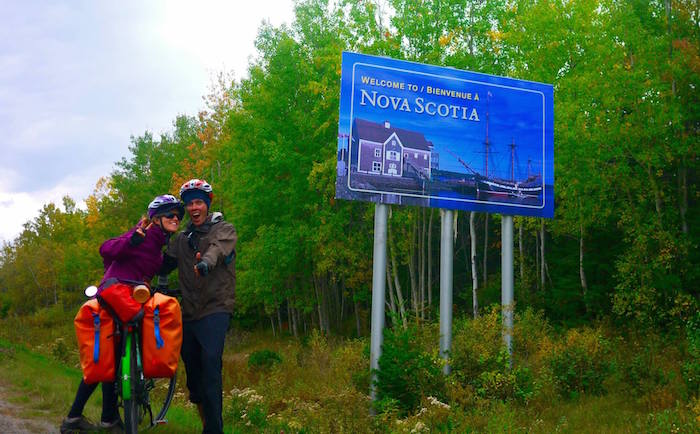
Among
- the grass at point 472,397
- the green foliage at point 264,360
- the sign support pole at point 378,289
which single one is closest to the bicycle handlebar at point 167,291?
the grass at point 472,397

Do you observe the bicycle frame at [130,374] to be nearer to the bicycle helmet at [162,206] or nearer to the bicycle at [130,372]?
the bicycle at [130,372]

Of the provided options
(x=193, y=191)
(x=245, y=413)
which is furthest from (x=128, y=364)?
(x=245, y=413)

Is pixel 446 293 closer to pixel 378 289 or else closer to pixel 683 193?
pixel 378 289

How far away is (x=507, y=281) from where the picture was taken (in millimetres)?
11156

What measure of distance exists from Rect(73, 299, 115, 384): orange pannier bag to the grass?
4.61 feet

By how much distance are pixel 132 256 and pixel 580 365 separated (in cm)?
793

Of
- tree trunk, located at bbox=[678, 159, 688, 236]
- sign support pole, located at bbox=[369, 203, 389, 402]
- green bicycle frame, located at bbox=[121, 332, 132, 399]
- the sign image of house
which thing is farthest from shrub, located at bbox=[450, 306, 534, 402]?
tree trunk, located at bbox=[678, 159, 688, 236]

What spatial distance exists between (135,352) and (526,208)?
7840 mm

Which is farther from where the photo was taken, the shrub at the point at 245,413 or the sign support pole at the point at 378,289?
the sign support pole at the point at 378,289

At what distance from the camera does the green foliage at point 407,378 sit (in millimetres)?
9367

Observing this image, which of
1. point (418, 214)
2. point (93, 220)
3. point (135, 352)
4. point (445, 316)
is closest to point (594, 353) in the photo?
point (445, 316)

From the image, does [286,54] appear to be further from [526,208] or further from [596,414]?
[596,414]

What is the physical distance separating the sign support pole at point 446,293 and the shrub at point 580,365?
6.05ft

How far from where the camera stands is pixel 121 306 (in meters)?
4.86
